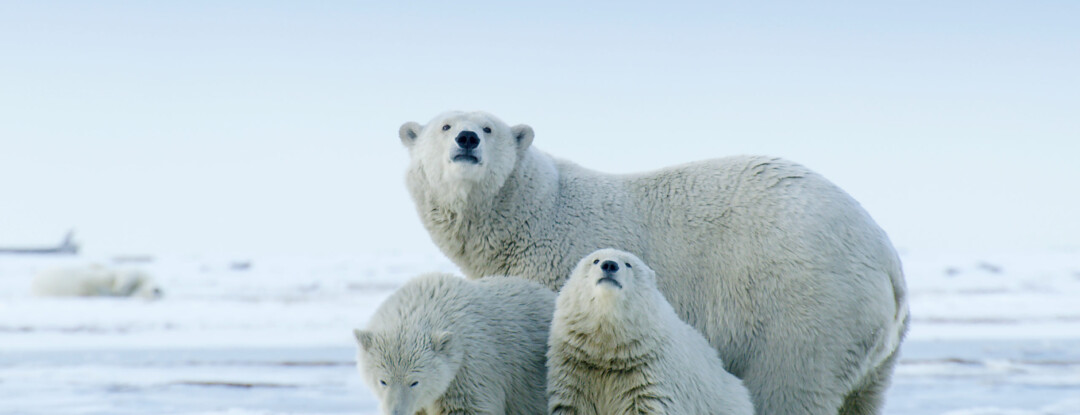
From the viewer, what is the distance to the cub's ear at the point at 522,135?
4914 millimetres

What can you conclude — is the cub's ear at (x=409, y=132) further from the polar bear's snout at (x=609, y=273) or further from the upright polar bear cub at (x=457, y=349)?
the polar bear's snout at (x=609, y=273)

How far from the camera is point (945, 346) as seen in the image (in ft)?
41.9

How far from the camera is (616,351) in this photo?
380 centimetres

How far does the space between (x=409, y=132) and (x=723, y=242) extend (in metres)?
1.74

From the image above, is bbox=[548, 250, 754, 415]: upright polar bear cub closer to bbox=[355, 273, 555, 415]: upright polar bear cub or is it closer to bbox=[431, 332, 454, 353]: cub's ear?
bbox=[355, 273, 555, 415]: upright polar bear cub

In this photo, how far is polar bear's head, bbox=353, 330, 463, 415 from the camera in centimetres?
378

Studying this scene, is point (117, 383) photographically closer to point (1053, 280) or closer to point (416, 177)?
point (416, 177)

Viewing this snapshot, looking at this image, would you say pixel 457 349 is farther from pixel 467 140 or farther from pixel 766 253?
pixel 766 253

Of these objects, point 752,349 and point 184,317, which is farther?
point 184,317

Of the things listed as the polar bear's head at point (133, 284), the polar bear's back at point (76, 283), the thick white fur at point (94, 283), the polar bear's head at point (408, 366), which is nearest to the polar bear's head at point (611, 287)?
the polar bear's head at point (408, 366)

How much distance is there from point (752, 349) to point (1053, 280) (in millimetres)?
23018

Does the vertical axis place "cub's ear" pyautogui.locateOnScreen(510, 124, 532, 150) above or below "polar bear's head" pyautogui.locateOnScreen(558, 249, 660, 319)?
above

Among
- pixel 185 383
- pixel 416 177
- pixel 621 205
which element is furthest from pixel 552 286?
pixel 185 383

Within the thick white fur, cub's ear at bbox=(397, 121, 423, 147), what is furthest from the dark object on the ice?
cub's ear at bbox=(397, 121, 423, 147)
